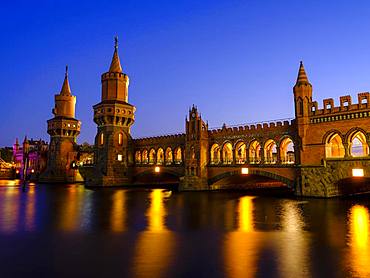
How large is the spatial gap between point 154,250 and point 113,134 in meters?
40.3

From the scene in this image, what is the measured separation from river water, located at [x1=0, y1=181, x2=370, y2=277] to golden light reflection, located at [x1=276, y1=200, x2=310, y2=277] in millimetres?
32

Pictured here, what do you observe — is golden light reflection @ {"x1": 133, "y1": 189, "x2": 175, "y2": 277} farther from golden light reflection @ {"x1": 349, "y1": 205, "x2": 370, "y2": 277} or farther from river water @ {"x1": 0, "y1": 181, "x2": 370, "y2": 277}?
golden light reflection @ {"x1": 349, "y1": 205, "x2": 370, "y2": 277}

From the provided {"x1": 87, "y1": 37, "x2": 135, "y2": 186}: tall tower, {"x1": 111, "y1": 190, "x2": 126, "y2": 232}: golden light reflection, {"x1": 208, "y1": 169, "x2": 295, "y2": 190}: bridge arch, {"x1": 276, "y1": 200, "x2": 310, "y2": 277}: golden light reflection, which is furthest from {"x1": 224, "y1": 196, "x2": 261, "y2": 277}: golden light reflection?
{"x1": 87, "y1": 37, "x2": 135, "y2": 186}: tall tower

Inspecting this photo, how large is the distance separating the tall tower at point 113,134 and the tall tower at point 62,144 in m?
14.0

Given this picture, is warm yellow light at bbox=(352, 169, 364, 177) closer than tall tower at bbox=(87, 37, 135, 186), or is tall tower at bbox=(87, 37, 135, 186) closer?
warm yellow light at bbox=(352, 169, 364, 177)

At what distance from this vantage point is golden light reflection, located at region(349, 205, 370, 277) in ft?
31.3

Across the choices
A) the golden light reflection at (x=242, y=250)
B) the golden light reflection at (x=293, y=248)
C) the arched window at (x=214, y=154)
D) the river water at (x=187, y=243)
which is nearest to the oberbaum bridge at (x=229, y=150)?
the arched window at (x=214, y=154)

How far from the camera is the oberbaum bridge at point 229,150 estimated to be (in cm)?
2738

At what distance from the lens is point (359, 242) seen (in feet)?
41.5

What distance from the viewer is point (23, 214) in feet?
68.7

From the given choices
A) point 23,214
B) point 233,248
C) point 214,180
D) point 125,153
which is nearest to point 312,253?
point 233,248

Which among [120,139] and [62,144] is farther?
[62,144]

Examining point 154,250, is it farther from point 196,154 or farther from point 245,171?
point 196,154

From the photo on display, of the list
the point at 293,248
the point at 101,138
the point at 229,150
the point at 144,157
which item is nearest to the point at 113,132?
the point at 101,138
